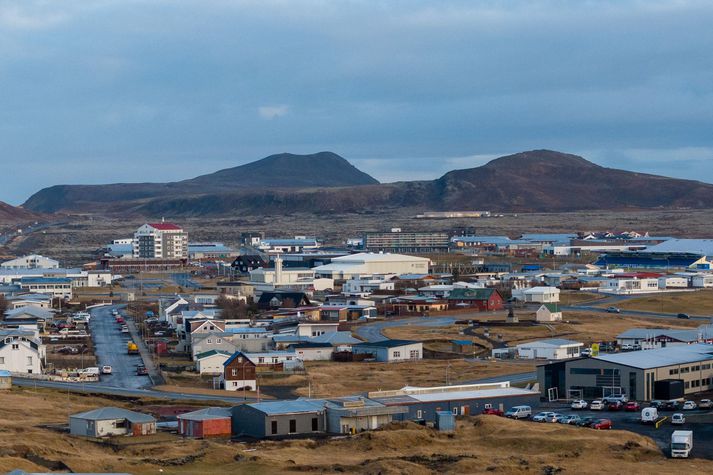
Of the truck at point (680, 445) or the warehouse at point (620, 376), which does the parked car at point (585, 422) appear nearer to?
the truck at point (680, 445)

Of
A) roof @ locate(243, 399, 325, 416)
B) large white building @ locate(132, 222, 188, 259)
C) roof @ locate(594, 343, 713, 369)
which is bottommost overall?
roof @ locate(243, 399, 325, 416)

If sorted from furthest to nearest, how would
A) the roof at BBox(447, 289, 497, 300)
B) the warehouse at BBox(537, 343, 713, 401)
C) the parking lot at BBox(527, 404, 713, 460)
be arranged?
the roof at BBox(447, 289, 497, 300)
the warehouse at BBox(537, 343, 713, 401)
the parking lot at BBox(527, 404, 713, 460)

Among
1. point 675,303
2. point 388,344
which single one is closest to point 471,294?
point 675,303

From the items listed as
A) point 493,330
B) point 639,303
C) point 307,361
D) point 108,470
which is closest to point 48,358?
point 307,361

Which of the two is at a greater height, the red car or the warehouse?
the warehouse

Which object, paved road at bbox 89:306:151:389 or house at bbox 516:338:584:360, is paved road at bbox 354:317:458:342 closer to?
house at bbox 516:338:584:360

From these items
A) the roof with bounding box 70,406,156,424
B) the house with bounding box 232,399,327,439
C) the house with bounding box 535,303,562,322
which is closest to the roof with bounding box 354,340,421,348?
the house with bounding box 535,303,562,322

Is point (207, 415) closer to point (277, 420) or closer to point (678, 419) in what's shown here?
point (277, 420)
